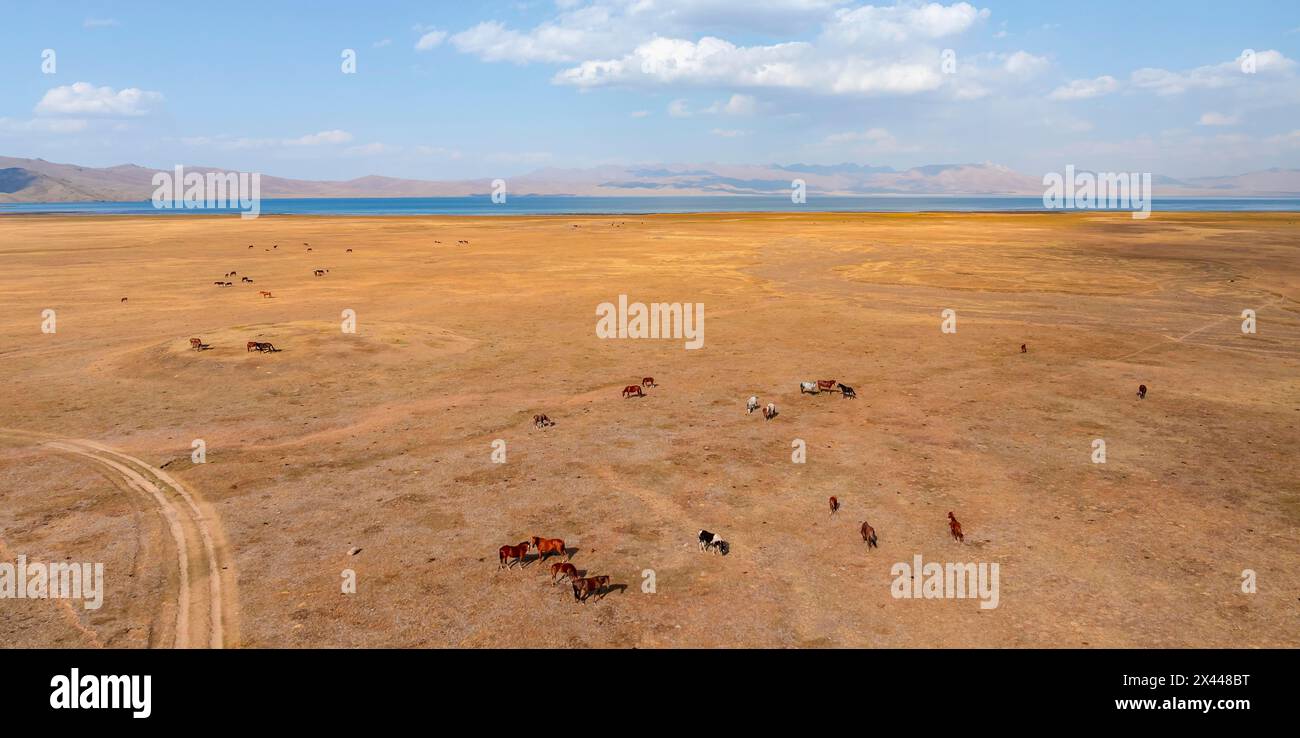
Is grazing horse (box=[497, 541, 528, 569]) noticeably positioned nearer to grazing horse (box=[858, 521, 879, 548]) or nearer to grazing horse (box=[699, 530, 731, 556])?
grazing horse (box=[699, 530, 731, 556])

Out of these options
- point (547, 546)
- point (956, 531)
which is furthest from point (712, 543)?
point (956, 531)

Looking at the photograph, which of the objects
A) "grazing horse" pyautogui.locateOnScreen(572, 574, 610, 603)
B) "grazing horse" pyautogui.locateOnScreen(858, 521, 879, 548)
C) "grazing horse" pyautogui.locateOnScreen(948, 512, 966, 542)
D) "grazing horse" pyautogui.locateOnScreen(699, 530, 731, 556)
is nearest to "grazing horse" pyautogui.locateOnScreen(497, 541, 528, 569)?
"grazing horse" pyautogui.locateOnScreen(572, 574, 610, 603)

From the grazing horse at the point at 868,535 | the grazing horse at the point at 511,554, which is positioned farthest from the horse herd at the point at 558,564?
the grazing horse at the point at 868,535

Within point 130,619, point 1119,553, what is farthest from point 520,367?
point 1119,553

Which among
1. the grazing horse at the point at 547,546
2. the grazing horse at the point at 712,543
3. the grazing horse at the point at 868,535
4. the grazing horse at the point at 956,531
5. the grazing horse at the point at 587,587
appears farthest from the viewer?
the grazing horse at the point at 956,531

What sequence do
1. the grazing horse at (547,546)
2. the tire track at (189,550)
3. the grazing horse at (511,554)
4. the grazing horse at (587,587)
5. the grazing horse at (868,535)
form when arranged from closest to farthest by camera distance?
the tire track at (189,550) < the grazing horse at (587,587) < the grazing horse at (511,554) < the grazing horse at (547,546) < the grazing horse at (868,535)

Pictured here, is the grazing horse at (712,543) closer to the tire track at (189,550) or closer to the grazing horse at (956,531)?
the grazing horse at (956,531)
